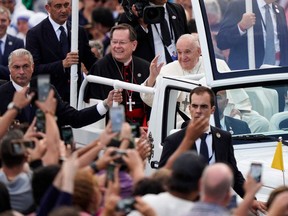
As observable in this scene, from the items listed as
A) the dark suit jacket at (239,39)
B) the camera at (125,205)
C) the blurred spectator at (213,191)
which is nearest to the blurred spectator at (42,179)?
the camera at (125,205)

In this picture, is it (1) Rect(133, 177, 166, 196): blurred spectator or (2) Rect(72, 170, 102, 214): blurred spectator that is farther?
(1) Rect(133, 177, 166, 196): blurred spectator

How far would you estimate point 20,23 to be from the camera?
78.9 feet

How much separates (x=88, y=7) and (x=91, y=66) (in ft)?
38.7

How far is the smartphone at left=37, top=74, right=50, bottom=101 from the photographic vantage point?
10.2 meters

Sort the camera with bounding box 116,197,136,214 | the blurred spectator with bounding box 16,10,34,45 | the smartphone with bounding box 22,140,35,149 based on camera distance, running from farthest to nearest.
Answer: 1. the blurred spectator with bounding box 16,10,34,45
2. the smartphone with bounding box 22,140,35,149
3. the camera with bounding box 116,197,136,214

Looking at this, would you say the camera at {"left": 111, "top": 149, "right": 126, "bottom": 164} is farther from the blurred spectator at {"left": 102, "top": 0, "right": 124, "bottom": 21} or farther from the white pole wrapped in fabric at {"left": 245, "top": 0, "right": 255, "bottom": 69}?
the blurred spectator at {"left": 102, "top": 0, "right": 124, "bottom": 21}

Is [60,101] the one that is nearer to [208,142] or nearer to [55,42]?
[208,142]

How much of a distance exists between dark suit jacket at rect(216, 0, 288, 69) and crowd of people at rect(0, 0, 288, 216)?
1 centimetres

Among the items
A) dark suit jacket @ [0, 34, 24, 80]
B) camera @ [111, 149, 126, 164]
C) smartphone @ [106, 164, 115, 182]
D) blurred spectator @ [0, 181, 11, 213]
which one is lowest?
blurred spectator @ [0, 181, 11, 213]

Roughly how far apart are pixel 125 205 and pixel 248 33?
532 centimetres

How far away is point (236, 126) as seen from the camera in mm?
14008

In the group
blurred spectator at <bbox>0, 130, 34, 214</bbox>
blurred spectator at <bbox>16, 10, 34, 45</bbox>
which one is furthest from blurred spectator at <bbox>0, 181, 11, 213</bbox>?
blurred spectator at <bbox>16, 10, 34, 45</bbox>

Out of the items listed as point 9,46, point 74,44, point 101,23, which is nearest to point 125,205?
point 74,44

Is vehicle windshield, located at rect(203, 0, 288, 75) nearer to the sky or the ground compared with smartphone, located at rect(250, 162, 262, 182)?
nearer to the sky
